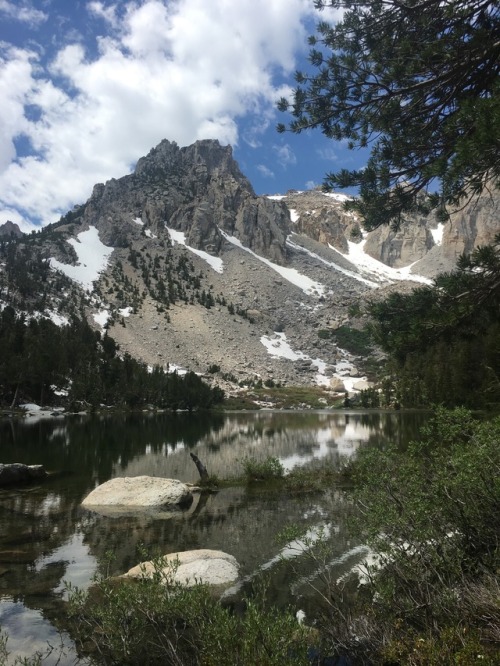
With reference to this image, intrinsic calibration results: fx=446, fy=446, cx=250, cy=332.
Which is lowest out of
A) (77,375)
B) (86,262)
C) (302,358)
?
(77,375)

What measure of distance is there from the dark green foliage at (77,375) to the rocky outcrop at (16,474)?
52844mm

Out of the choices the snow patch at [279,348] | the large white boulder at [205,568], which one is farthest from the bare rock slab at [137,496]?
the snow patch at [279,348]

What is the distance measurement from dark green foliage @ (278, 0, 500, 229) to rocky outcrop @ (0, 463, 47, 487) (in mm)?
22215

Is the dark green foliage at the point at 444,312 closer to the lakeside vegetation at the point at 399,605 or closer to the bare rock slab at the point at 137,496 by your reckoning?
the lakeside vegetation at the point at 399,605

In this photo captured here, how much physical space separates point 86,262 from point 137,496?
17751cm

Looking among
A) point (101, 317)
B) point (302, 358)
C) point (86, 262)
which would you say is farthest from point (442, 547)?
point (86, 262)

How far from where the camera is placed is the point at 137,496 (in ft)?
60.7

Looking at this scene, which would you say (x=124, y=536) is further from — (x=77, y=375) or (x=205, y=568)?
(x=77, y=375)

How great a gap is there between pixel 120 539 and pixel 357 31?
14.3 m

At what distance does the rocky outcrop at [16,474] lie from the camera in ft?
74.0

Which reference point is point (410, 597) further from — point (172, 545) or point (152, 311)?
point (152, 311)

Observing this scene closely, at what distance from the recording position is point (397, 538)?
6.78 metres

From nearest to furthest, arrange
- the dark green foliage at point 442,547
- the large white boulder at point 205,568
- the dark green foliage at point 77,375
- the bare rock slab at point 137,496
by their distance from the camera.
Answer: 1. the dark green foliage at point 442,547
2. the large white boulder at point 205,568
3. the bare rock slab at point 137,496
4. the dark green foliage at point 77,375

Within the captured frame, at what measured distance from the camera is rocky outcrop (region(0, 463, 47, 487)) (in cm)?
2255
